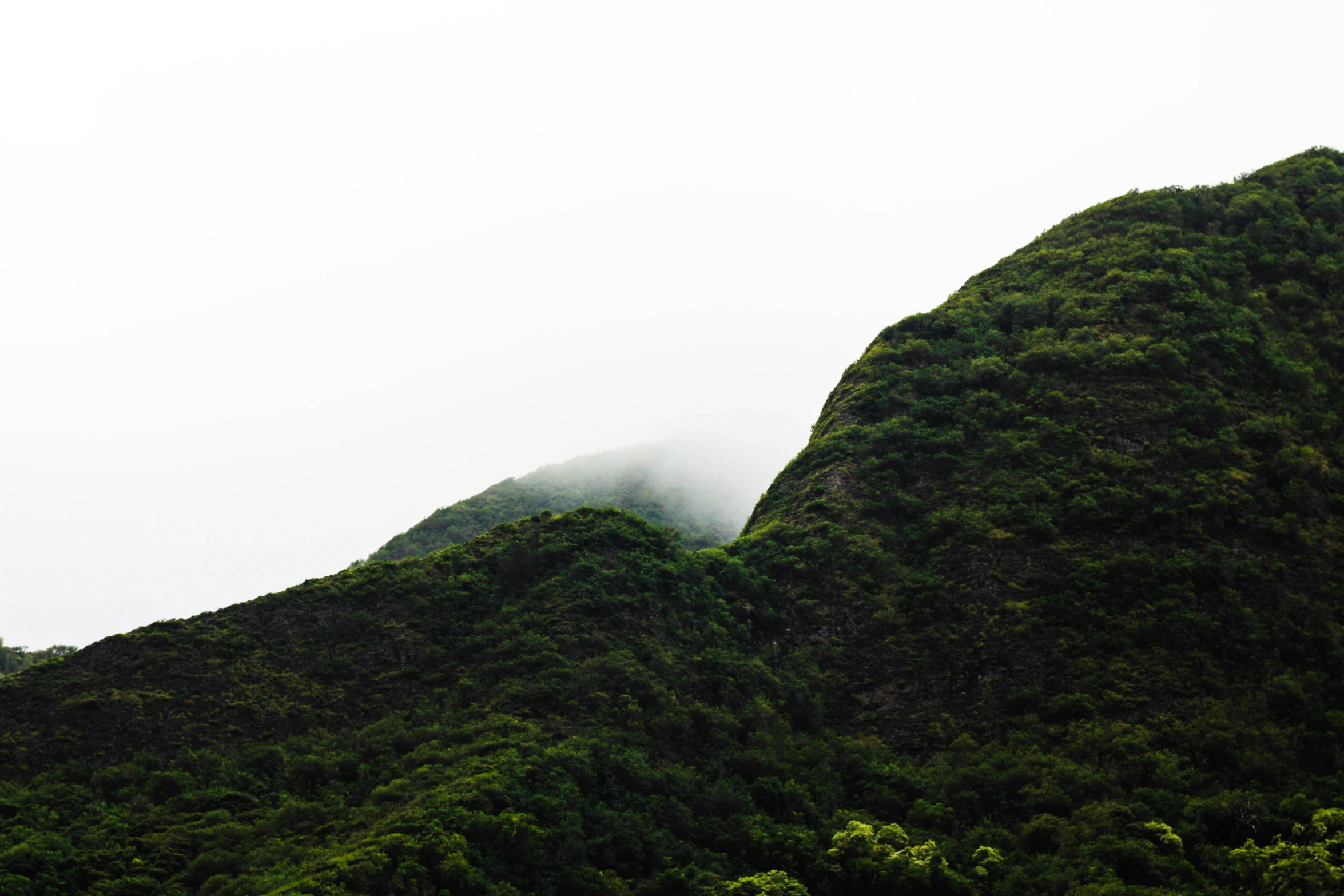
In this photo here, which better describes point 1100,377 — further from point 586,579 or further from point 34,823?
point 34,823

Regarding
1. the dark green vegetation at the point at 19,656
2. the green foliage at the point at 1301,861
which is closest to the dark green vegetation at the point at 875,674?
the green foliage at the point at 1301,861

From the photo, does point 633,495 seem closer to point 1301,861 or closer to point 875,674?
point 875,674

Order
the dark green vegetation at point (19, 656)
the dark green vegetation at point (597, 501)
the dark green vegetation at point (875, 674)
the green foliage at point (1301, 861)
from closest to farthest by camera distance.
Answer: the green foliage at point (1301, 861) < the dark green vegetation at point (875, 674) < the dark green vegetation at point (19, 656) < the dark green vegetation at point (597, 501)

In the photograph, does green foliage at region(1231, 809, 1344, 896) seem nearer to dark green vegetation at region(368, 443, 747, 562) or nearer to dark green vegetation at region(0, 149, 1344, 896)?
dark green vegetation at region(0, 149, 1344, 896)

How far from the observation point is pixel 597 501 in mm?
79188

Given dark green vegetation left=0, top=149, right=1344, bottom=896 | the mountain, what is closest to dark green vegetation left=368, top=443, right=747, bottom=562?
the mountain

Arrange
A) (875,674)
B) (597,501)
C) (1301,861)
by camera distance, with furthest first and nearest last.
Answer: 1. (597,501)
2. (875,674)
3. (1301,861)

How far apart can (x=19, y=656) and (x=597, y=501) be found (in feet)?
137

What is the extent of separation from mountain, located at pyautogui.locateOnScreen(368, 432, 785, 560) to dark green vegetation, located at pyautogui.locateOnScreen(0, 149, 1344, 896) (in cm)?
2893

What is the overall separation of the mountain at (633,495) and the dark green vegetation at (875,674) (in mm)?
28931

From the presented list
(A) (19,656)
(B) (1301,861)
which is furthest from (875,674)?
(A) (19,656)

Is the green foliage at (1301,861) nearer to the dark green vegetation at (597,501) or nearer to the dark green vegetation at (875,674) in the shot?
the dark green vegetation at (875,674)

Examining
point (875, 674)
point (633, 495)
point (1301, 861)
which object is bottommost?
point (1301, 861)

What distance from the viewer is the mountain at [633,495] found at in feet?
229
